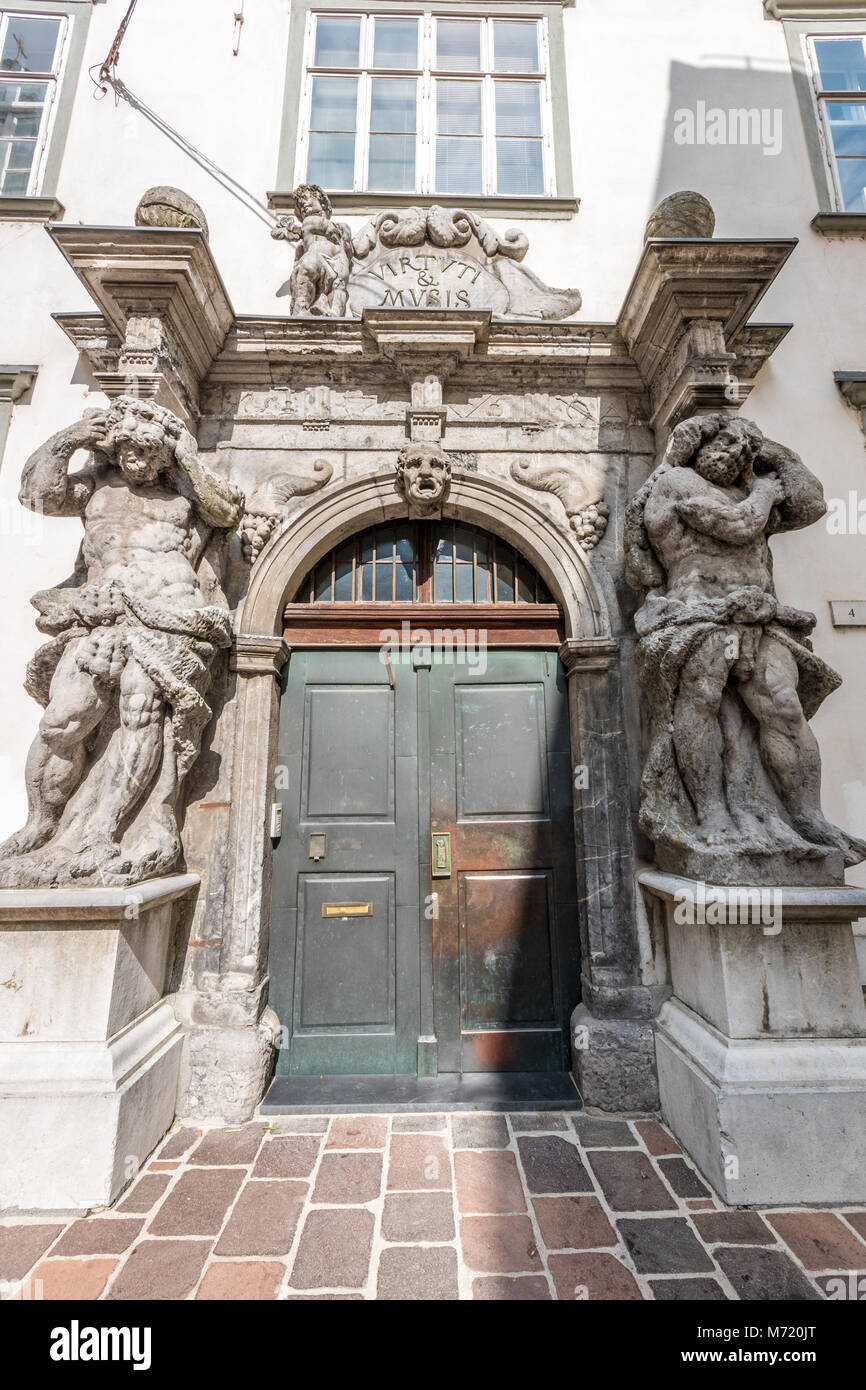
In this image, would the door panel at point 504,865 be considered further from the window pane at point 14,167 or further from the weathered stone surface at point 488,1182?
the window pane at point 14,167

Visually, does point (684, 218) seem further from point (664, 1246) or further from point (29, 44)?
point (29, 44)

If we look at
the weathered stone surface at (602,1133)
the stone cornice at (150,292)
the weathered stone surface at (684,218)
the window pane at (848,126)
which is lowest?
the weathered stone surface at (602,1133)

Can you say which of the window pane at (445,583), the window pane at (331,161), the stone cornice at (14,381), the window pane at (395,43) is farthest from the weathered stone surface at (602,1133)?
the window pane at (395,43)

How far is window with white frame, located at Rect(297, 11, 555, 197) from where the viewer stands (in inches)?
185

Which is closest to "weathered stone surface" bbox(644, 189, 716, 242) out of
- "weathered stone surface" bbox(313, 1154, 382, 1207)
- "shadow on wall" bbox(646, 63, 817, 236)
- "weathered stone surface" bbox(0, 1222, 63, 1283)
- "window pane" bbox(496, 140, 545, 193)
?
"shadow on wall" bbox(646, 63, 817, 236)

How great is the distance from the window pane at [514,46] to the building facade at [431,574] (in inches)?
1.7

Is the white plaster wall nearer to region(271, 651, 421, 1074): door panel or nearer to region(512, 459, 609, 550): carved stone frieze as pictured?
region(512, 459, 609, 550): carved stone frieze

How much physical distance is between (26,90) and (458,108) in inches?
131

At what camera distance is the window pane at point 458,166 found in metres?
4.70

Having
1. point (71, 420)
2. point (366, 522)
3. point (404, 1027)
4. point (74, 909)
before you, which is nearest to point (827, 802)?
point (404, 1027)

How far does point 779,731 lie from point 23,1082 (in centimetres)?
346

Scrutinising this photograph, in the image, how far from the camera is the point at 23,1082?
238cm

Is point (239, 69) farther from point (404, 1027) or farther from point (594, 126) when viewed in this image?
point (404, 1027)

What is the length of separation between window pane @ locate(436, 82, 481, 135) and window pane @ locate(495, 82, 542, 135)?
168 millimetres
